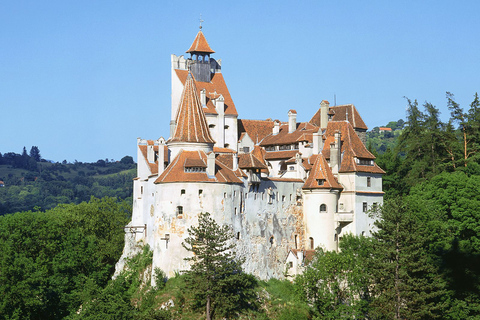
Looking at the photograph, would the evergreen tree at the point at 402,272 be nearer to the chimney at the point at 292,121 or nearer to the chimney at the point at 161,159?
the chimney at the point at 292,121

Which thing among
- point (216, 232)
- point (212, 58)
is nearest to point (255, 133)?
point (212, 58)

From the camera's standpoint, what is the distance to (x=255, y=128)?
332 feet

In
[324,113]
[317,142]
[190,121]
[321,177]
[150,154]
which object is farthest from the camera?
[324,113]

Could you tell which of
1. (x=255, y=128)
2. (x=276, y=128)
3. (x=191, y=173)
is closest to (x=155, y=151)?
(x=255, y=128)

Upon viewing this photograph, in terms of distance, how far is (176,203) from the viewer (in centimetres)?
7875

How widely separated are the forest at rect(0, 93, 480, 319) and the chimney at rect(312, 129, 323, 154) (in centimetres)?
1016

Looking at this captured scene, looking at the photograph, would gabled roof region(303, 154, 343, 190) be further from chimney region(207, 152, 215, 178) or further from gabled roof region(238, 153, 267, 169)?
chimney region(207, 152, 215, 178)

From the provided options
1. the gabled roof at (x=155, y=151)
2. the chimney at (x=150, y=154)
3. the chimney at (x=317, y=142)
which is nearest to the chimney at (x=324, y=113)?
the chimney at (x=317, y=142)

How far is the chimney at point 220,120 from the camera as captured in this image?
9594 centimetres

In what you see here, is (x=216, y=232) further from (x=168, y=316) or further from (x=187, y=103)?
(x=187, y=103)

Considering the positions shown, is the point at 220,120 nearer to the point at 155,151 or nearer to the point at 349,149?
the point at 155,151

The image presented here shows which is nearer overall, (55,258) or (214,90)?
(55,258)

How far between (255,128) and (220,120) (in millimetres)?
6952

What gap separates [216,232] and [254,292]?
28.2ft
